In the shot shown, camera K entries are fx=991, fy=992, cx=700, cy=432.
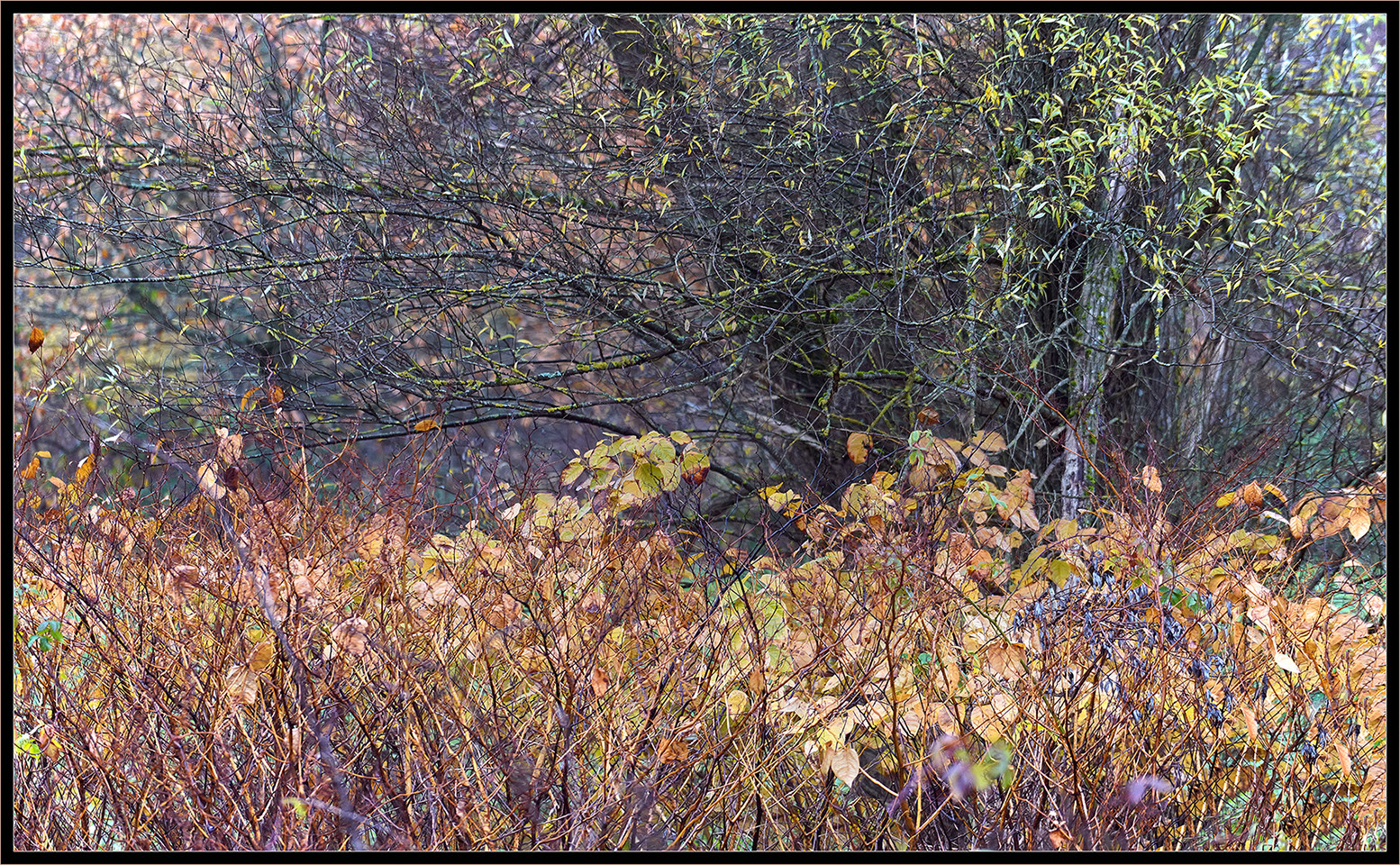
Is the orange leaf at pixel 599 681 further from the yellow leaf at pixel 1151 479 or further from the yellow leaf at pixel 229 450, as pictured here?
the yellow leaf at pixel 1151 479

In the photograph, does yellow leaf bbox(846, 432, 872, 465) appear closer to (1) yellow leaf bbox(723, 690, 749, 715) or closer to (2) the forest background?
(2) the forest background

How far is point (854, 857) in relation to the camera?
2.26 metres

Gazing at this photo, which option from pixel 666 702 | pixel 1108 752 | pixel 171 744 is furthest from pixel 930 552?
pixel 171 744

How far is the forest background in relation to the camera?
166 inches

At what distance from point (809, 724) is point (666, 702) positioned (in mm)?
372

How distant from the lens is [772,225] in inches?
179

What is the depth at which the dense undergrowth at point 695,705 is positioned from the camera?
234cm

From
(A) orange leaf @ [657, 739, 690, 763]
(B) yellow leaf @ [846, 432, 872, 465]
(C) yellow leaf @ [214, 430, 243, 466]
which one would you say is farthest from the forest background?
(A) orange leaf @ [657, 739, 690, 763]

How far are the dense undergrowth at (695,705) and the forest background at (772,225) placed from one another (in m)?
1.16

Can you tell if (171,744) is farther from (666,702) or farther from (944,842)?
(944,842)

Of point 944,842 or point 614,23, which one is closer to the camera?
point 944,842

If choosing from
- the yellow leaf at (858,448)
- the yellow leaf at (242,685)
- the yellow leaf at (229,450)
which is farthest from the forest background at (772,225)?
the yellow leaf at (242,685)

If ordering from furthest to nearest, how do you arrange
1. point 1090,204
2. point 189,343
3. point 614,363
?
1. point 189,343
2. point 614,363
3. point 1090,204

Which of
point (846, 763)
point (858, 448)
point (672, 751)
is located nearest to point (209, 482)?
point (672, 751)
